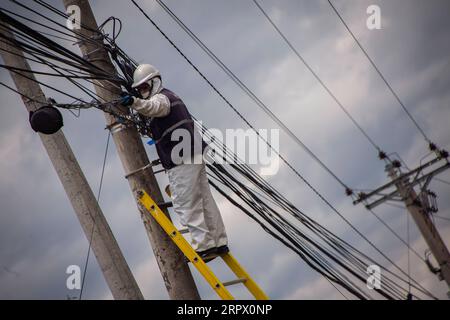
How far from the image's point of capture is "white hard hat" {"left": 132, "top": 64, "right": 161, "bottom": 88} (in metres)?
5.83

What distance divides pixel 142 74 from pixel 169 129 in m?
0.67

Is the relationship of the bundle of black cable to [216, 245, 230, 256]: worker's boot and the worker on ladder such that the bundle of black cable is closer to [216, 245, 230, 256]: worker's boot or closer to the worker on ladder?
the worker on ladder

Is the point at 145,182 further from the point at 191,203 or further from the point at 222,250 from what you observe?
the point at 222,250

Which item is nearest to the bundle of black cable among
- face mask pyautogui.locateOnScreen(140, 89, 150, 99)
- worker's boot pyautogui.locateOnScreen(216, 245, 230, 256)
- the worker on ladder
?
the worker on ladder

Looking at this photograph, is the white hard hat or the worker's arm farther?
the white hard hat

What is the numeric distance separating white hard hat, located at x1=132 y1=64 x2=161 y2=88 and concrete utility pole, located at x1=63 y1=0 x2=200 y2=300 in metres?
0.22

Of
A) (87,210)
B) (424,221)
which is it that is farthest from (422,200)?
(87,210)

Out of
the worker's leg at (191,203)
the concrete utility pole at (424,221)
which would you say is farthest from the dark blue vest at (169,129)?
the concrete utility pole at (424,221)

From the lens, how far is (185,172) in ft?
18.4
